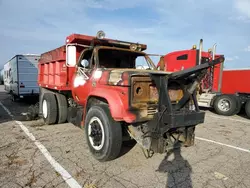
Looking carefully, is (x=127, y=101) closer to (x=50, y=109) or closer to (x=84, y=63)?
(x=84, y=63)

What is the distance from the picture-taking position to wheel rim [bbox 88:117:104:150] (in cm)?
402

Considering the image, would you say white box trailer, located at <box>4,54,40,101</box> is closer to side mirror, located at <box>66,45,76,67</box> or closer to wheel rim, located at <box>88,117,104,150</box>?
side mirror, located at <box>66,45,76,67</box>

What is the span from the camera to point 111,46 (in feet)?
18.5

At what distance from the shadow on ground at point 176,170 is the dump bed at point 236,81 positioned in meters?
6.79

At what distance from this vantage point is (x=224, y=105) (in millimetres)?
9469

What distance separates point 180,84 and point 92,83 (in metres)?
1.89

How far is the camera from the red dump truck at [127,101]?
354cm

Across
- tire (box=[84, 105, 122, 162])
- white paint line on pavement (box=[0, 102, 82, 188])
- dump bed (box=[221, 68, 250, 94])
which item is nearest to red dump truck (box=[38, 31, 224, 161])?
tire (box=[84, 105, 122, 162])

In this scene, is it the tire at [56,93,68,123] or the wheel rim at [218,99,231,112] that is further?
the wheel rim at [218,99,231,112]

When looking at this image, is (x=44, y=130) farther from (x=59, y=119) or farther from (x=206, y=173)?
(x=206, y=173)

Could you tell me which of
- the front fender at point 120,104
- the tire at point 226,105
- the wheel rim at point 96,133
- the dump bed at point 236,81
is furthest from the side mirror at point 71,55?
the dump bed at point 236,81

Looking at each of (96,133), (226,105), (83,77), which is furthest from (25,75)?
(226,105)

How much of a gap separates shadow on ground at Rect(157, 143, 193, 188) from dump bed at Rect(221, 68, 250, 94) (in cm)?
679

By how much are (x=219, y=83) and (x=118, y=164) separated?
8247 mm
